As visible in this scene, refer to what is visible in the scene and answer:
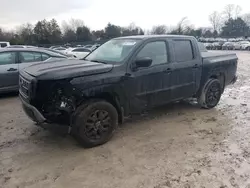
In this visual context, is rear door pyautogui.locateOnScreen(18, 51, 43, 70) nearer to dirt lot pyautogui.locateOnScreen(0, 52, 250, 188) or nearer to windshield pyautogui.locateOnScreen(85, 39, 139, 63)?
dirt lot pyautogui.locateOnScreen(0, 52, 250, 188)

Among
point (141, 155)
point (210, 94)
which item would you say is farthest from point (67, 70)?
point (210, 94)

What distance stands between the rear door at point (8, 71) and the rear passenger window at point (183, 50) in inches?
185

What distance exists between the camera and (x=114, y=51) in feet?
17.0

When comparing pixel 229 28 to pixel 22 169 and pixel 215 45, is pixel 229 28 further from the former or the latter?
pixel 22 169

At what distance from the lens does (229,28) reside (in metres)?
82.8

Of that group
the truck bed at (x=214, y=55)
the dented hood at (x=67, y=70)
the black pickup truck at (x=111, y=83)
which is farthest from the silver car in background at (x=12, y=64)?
the truck bed at (x=214, y=55)

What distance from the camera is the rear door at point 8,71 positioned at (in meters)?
7.52

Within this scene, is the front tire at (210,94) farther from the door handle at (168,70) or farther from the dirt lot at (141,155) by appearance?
the door handle at (168,70)

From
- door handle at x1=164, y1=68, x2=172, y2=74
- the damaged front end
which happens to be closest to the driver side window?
door handle at x1=164, y1=68, x2=172, y2=74

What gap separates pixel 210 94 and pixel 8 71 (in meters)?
5.54

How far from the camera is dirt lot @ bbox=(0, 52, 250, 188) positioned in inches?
134

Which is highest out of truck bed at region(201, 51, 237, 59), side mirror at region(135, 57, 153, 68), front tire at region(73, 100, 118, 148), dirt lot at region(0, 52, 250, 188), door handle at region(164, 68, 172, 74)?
truck bed at region(201, 51, 237, 59)

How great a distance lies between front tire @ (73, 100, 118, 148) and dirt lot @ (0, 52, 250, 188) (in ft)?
0.52

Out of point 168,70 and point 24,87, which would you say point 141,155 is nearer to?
point 168,70
